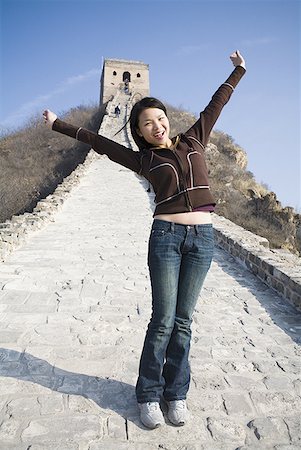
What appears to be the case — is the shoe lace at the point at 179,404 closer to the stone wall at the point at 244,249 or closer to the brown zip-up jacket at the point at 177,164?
the brown zip-up jacket at the point at 177,164

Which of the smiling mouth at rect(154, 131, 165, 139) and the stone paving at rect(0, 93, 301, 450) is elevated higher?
the smiling mouth at rect(154, 131, 165, 139)

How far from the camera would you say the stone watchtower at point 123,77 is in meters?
39.5

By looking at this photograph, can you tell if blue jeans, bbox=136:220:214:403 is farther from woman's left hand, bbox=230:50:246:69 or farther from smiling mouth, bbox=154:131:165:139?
woman's left hand, bbox=230:50:246:69

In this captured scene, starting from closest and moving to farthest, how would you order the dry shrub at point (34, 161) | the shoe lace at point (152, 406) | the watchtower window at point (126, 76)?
the shoe lace at point (152, 406) < the dry shrub at point (34, 161) < the watchtower window at point (126, 76)

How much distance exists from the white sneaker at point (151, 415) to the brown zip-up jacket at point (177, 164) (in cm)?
119

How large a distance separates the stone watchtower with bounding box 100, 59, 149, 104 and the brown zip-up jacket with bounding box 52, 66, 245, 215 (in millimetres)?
38313

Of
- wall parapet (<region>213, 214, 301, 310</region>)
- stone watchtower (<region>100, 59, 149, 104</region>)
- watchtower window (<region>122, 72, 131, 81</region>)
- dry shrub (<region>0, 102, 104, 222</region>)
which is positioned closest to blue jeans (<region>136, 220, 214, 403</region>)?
wall parapet (<region>213, 214, 301, 310</region>)

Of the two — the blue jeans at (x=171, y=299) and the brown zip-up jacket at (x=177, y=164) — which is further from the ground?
the brown zip-up jacket at (x=177, y=164)

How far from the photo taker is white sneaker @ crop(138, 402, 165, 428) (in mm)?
2232

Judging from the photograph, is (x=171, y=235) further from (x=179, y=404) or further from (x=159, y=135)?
(x=179, y=404)

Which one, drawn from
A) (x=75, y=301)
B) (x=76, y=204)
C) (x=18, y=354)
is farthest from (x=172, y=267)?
(x=76, y=204)

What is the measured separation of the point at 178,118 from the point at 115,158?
35.1 meters

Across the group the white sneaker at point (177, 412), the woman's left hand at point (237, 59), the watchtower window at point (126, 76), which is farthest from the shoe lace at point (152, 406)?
the watchtower window at point (126, 76)

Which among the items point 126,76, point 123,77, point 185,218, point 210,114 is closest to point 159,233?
point 185,218
